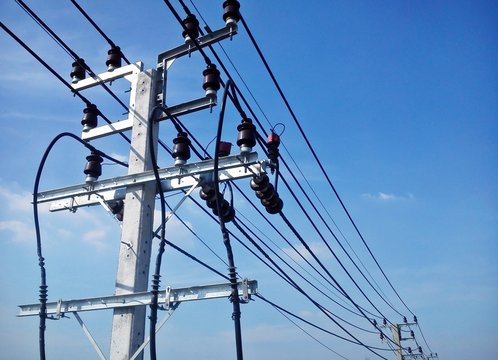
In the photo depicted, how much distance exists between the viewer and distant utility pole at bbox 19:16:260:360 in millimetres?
5301

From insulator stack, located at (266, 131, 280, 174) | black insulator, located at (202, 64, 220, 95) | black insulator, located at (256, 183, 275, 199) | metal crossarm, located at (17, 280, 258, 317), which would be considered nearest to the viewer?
metal crossarm, located at (17, 280, 258, 317)

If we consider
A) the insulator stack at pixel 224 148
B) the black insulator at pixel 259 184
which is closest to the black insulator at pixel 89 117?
the insulator stack at pixel 224 148

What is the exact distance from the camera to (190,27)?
677cm

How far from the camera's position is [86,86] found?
285 inches

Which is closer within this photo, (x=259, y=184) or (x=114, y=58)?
(x=259, y=184)

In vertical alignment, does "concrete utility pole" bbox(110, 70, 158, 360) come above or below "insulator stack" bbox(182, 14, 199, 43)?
below

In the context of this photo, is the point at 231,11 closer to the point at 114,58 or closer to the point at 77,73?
the point at 114,58

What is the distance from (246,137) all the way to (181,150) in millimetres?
957

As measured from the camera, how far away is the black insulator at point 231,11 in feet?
21.7

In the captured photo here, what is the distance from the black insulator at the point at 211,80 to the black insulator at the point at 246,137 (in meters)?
0.67

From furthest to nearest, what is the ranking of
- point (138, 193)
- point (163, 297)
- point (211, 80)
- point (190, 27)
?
point (190, 27) < point (211, 80) < point (138, 193) < point (163, 297)

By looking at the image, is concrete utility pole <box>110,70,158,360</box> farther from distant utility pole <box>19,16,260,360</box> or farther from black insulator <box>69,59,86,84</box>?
black insulator <box>69,59,86,84</box>

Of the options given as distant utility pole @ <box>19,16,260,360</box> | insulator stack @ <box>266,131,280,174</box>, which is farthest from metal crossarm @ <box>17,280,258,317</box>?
insulator stack @ <box>266,131,280,174</box>

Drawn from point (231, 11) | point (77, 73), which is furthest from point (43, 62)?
point (231, 11)
